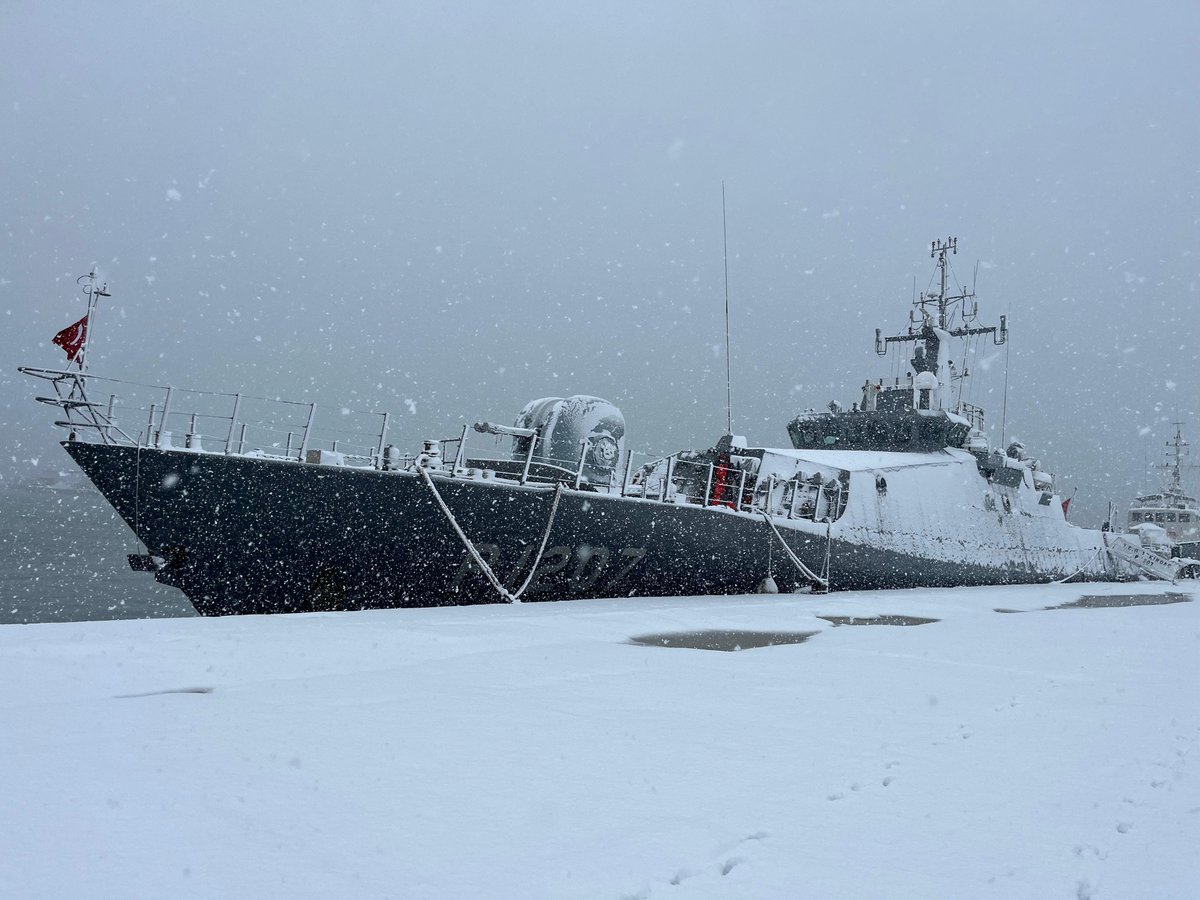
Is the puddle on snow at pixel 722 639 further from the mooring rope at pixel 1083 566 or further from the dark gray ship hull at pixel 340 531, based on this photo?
the mooring rope at pixel 1083 566

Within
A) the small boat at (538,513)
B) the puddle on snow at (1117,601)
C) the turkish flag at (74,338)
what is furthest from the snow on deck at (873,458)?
the turkish flag at (74,338)

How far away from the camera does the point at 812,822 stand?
243 cm

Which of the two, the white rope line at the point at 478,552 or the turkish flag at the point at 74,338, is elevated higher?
the turkish flag at the point at 74,338

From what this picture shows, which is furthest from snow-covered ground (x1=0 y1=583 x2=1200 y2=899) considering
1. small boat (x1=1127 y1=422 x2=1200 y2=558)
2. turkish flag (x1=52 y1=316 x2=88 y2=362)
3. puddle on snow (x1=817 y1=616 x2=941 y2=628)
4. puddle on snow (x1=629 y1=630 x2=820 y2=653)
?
small boat (x1=1127 y1=422 x2=1200 y2=558)

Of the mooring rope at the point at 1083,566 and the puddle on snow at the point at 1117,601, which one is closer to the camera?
the puddle on snow at the point at 1117,601

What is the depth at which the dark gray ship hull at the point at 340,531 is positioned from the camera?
9.35 metres

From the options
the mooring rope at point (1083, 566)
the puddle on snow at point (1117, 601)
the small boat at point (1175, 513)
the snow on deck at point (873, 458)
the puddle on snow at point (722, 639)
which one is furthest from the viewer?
the small boat at point (1175, 513)

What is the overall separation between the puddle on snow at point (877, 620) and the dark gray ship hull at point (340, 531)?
3167mm

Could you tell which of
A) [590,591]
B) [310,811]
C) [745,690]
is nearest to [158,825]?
[310,811]

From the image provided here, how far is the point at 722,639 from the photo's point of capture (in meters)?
7.06

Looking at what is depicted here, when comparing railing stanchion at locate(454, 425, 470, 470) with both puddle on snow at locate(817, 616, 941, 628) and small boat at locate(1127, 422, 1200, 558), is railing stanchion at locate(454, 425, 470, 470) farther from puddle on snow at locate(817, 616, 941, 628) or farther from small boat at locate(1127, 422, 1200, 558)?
small boat at locate(1127, 422, 1200, 558)

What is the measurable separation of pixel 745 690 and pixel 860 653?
2151 mm

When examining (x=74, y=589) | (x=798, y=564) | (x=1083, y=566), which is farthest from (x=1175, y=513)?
(x=74, y=589)

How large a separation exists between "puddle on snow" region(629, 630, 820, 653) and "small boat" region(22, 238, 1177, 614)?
2.94 meters
